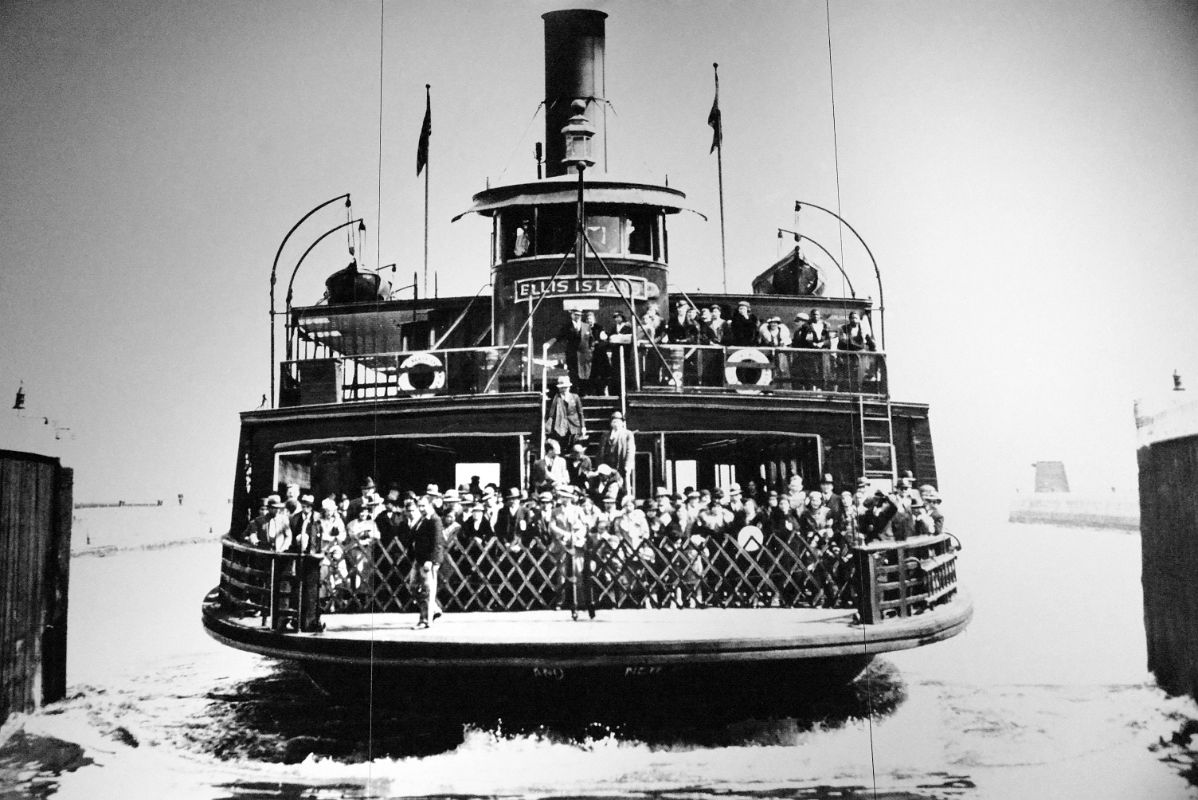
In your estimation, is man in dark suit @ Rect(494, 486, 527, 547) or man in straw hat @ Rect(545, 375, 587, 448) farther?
man in straw hat @ Rect(545, 375, 587, 448)

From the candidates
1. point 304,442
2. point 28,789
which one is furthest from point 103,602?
point 304,442

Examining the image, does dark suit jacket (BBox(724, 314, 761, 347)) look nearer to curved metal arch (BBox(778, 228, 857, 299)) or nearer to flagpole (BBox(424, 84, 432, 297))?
A: curved metal arch (BBox(778, 228, 857, 299))

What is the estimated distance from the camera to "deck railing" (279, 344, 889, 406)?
4.52 m

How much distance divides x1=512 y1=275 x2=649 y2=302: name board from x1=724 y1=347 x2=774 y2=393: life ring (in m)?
0.60

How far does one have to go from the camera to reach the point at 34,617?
446cm

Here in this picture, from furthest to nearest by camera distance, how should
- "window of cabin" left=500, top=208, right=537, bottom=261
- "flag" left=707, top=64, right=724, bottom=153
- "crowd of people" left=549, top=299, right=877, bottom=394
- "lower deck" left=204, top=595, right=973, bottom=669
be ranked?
"window of cabin" left=500, top=208, right=537, bottom=261
"flag" left=707, top=64, right=724, bottom=153
"crowd of people" left=549, top=299, right=877, bottom=394
"lower deck" left=204, top=595, right=973, bottom=669

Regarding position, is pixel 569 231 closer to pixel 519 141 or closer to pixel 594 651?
pixel 519 141

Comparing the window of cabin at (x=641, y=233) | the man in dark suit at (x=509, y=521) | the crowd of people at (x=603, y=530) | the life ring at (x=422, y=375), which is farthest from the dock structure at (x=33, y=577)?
the window of cabin at (x=641, y=233)

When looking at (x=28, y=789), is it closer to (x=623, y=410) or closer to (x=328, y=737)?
(x=328, y=737)

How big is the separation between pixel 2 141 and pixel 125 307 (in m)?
1.18

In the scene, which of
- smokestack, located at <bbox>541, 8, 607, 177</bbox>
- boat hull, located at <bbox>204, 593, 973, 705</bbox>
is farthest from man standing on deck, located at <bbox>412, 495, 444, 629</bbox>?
smokestack, located at <bbox>541, 8, 607, 177</bbox>

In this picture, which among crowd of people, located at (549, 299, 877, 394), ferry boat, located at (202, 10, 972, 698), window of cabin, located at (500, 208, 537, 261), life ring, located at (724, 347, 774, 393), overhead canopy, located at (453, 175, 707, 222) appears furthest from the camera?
window of cabin, located at (500, 208, 537, 261)

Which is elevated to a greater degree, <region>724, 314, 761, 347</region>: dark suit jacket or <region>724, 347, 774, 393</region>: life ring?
<region>724, 314, 761, 347</region>: dark suit jacket

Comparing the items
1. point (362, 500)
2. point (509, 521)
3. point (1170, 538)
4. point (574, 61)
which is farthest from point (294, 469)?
point (1170, 538)
